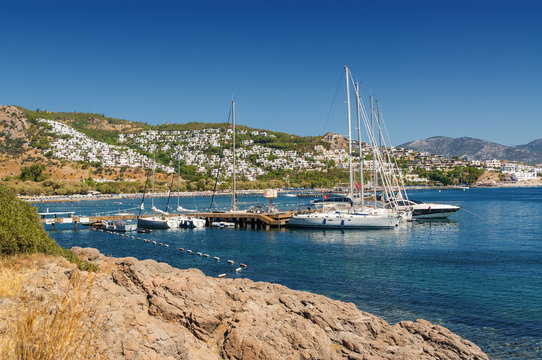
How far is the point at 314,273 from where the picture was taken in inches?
1126

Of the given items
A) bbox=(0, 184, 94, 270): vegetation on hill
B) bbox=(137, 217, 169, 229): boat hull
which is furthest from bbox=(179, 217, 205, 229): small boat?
bbox=(0, 184, 94, 270): vegetation on hill

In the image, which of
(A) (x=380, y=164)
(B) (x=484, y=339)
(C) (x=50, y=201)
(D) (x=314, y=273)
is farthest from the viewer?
(C) (x=50, y=201)

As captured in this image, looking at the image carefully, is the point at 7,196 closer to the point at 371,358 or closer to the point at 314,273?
the point at 371,358

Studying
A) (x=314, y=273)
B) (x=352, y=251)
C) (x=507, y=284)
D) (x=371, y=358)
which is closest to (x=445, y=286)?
(x=507, y=284)

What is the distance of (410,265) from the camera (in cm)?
3117

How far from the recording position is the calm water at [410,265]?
19.0 metres

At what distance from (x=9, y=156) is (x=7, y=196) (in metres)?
181

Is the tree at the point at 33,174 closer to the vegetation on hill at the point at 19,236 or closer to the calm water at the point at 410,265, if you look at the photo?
the calm water at the point at 410,265

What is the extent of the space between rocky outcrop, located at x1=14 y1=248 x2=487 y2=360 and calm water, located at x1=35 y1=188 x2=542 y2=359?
16.1ft

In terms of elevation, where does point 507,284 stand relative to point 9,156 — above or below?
below

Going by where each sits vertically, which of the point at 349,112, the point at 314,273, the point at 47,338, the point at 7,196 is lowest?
the point at 314,273

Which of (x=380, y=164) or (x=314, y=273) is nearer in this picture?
(x=314, y=273)

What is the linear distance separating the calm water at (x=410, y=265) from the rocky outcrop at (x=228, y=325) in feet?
16.1

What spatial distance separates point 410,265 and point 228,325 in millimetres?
23217
